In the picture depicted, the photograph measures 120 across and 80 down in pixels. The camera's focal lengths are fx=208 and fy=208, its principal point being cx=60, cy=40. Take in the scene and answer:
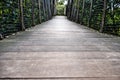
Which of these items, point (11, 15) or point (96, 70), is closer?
point (96, 70)

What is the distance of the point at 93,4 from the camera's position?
712 centimetres

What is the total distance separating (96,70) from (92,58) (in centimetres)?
47

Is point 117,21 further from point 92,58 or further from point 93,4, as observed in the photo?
point 92,58

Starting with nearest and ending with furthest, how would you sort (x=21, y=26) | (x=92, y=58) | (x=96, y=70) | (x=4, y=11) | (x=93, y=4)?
Answer: (x=96, y=70) → (x=92, y=58) → (x=4, y=11) → (x=21, y=26) → (x=93, y=4)

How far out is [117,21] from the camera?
194 inches

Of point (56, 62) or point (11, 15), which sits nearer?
point (56, 62)

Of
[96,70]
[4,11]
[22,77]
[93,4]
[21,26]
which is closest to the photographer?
[22,77]

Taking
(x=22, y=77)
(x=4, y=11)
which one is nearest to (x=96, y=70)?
(x=22, y=77)

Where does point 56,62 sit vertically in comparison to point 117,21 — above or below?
below

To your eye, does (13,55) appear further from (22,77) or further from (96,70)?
(96,70)

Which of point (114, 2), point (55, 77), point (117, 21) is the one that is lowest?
point (55, 77)

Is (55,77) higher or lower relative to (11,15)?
lower

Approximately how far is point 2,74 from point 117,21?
3.74 m

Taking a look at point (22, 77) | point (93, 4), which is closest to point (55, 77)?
point (22, 77)
